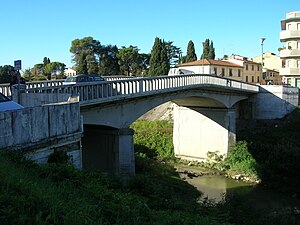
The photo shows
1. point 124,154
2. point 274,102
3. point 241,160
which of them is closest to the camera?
point 124,154

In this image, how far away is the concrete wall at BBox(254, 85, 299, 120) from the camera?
32.2 m

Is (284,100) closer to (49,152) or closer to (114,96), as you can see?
(114,96)

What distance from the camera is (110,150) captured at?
17.6 m

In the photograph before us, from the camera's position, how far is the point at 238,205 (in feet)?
53.8

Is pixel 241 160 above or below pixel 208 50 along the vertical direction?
below

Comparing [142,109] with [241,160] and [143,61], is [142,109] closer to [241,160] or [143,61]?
[241,160]

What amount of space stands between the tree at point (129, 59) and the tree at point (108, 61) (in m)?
1.32

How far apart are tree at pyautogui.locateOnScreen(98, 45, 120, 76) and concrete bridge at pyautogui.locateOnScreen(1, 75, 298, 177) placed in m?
38.6

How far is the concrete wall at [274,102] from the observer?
3222cm

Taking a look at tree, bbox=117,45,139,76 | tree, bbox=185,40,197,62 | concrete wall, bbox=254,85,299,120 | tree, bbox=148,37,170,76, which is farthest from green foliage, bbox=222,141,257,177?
tree, bbox=117,45,139,76

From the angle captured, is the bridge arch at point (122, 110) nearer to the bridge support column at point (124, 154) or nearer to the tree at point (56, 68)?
the bridge support column at point (124, 154)

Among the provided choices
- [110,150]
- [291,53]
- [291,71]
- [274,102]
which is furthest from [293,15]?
[110,150]

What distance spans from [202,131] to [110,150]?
47.5ft

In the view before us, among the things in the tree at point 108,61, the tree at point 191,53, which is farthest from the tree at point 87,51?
the tree at point 191,53
